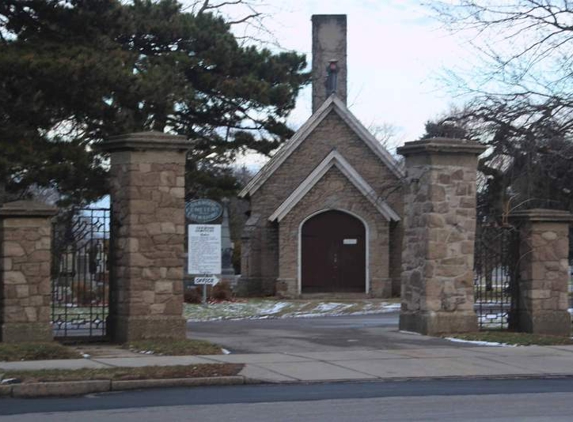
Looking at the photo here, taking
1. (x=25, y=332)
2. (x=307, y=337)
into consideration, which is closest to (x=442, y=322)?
(x=307, y=337)

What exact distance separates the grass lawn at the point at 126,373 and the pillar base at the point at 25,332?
2898mm

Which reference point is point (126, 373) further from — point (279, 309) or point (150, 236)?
point (279, 309)

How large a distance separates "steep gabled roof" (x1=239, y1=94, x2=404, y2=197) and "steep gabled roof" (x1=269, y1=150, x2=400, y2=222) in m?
1.51

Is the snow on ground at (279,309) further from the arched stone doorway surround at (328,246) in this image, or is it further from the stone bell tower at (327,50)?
the stone bell tower at (327,50)

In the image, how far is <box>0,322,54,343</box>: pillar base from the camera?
16516 millimetres

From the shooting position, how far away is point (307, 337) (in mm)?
19344

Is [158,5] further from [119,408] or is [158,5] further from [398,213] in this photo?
[119,408]

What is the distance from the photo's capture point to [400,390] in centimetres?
1291

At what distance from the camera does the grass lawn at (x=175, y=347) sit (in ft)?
53.8

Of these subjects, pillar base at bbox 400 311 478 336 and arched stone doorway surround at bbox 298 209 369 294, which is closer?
pillar base at bbox 400 311 478 336

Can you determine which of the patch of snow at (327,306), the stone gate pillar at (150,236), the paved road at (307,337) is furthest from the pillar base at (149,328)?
the patch of snow at (327,306)

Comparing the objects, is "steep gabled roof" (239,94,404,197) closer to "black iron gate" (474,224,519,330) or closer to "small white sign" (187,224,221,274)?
"small white sign" (187,224,221,274)

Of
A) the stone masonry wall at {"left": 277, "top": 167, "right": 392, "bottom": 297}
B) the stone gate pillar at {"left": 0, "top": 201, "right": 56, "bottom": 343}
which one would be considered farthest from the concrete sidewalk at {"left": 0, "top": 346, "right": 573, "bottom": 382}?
the stone masonry wall at {"left": 277, "top": 167, "right": 392, "bottom": 297}

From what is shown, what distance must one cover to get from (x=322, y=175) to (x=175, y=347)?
22.1 meters
